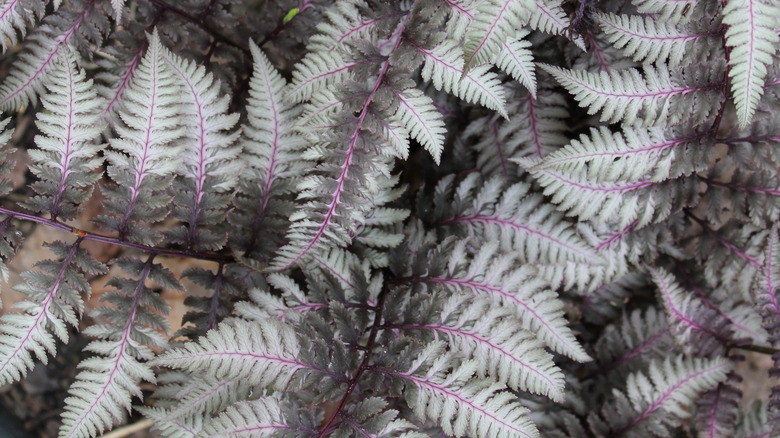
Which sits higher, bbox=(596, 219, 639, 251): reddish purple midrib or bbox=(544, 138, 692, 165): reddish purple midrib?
bbox=(544, 138, 692, 165): reddish purple midrib

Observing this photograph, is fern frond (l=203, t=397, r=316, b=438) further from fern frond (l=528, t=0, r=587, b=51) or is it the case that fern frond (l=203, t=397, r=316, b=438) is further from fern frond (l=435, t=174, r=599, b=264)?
fern frond (l=528, t=0, r=587, b=51)

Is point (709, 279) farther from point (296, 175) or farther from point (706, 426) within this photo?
point (296, 175)

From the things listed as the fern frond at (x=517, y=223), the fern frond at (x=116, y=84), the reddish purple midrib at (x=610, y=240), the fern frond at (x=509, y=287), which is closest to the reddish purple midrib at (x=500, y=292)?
the fern frond at (x=509, y=287)

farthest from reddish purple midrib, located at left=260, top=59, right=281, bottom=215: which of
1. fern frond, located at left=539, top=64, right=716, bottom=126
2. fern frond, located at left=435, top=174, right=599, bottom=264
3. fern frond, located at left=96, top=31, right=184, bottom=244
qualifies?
fern frond, located at left=539, top=64, right=716, bottom=126

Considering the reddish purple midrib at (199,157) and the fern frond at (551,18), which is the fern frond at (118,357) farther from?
the fern frond at (551,18)

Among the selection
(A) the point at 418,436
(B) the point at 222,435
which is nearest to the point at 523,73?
(A) the point at 418,436

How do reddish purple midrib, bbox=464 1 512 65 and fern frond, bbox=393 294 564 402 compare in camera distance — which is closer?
reddish purple midrib, bbox=464 1 512 65

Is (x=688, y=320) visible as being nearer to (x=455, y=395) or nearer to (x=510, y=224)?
(x=510, y=224)
